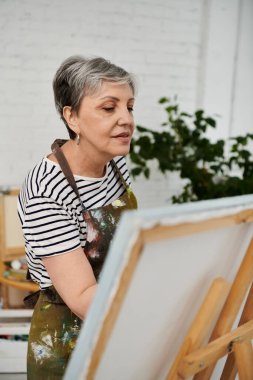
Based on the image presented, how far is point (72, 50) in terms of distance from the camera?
3029 millimetres

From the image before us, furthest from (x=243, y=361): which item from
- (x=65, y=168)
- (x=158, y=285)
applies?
(x=65, y=168)

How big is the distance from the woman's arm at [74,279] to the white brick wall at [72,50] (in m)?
2.21

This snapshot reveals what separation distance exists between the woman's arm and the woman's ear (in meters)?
0.31

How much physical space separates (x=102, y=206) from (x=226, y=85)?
8.29 ft

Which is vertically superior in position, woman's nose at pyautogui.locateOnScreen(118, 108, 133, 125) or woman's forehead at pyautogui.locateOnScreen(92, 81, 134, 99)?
woman's forehead at pyautogui.locateOnScreen(92, 81, 134, 99)

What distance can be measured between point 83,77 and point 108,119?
0.11m

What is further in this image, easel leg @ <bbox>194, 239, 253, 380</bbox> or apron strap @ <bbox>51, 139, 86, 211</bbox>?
apron strap @ <bbox>51, 139, 86, 211</bbox>

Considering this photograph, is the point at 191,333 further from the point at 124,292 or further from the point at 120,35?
the point at 120,35

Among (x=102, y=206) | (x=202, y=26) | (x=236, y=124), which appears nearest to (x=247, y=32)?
(x=202, y=26)

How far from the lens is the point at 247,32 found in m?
3.36

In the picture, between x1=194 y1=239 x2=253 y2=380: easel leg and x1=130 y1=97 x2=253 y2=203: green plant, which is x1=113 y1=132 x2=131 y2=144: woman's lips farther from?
x1=130 y1=97 x2=253 y2=203: green plant

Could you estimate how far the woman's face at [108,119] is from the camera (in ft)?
3.31

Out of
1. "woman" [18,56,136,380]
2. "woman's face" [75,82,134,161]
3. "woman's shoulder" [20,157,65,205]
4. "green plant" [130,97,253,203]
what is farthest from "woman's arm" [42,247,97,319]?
"green plant" [130,97,253,203]

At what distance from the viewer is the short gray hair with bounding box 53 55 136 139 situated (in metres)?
1.01
